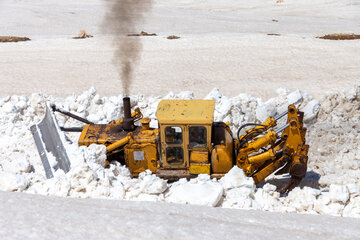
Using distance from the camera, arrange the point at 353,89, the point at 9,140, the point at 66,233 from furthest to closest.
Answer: the point at 353,89 → the point at 9,140 → the point at 66,233

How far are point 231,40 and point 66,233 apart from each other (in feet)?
69.7

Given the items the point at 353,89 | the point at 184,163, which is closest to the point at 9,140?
the point at 184,163

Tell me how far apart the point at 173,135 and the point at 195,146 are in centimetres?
49

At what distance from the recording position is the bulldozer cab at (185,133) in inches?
305

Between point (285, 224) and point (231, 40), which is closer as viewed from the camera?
point (285, 224)

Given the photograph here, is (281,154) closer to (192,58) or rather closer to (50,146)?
(50,146)

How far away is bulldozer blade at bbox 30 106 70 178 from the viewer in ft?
28.0

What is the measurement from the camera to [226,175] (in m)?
7.46

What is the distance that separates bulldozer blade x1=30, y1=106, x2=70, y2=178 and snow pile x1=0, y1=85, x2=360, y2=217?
0.97 feet

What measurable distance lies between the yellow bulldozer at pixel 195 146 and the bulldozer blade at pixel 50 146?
31 mm

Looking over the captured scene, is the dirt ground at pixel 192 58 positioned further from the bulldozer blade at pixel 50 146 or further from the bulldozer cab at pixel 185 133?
the bulldozer cab at pixel 185 133

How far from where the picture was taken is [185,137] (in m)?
7.90

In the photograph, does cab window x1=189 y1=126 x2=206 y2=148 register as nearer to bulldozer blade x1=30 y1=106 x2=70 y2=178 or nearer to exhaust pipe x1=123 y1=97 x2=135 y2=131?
exhaust pipe x1=123 y1=97 x2=135 y2=131

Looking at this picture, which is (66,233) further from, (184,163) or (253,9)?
(253,9)
